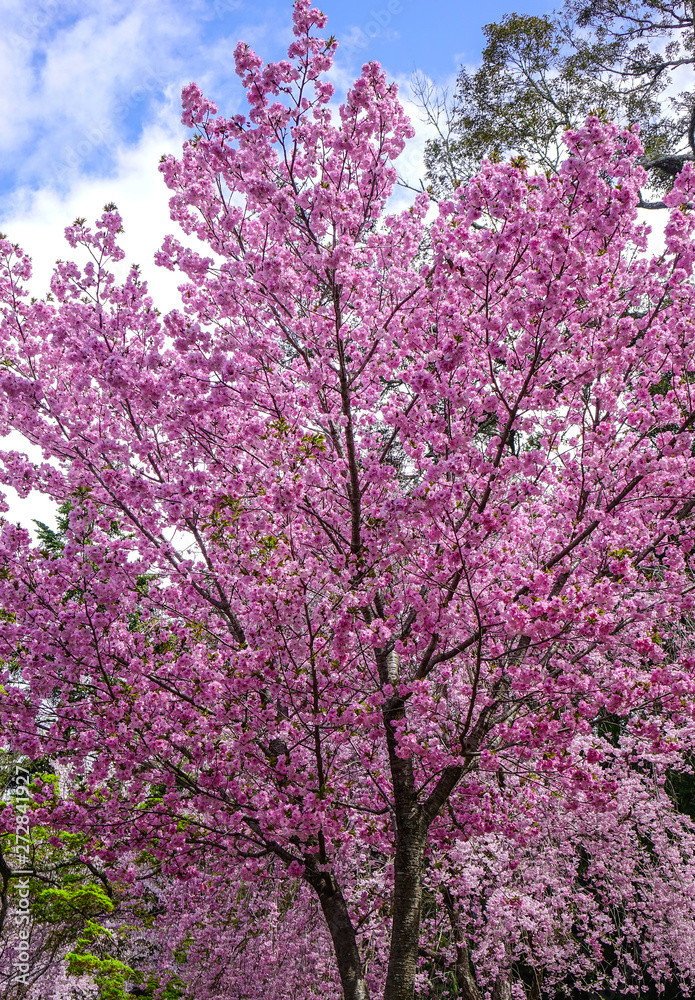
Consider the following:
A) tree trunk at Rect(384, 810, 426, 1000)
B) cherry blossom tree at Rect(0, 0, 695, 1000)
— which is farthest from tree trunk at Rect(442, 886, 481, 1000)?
tree trunk at Rect(384, 810, 426, 1000)

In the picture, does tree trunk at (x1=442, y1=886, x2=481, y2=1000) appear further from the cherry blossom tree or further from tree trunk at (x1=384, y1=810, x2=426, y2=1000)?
tree trunk at (x1=384, y1=810, x2=426, y2=1000)

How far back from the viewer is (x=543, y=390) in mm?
6012

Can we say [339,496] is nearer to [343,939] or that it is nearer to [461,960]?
[343,939]

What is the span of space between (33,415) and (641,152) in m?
5.68

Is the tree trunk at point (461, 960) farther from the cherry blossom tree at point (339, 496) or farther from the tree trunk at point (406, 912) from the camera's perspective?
the tree trunk at point (406, 912)

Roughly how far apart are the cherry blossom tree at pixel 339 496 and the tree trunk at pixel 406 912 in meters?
0.03

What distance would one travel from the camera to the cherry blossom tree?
Answer: 5.88 m

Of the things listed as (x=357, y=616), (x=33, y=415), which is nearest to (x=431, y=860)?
(x=357, y=616)

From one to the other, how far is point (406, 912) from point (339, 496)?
3.58 m

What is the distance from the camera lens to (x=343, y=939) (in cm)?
661

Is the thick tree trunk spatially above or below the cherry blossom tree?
below

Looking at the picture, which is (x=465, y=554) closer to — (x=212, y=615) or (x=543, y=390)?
(x=543, y=390)

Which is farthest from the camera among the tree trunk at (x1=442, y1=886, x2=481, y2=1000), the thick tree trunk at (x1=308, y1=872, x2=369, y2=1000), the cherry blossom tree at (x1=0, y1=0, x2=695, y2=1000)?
the tree trunk at (x1=442, y1=886, x2=481, y2=1000)

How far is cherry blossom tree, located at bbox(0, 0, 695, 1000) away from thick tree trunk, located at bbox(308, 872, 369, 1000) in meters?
0.03
